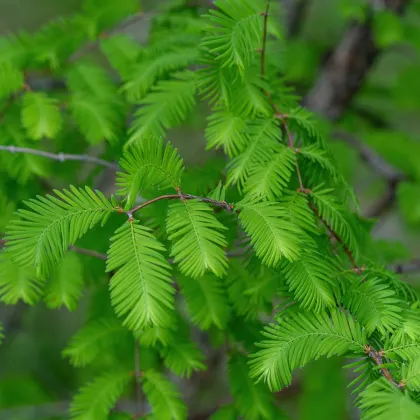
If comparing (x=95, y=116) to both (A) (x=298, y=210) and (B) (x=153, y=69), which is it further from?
(A) (x=298, y=210)

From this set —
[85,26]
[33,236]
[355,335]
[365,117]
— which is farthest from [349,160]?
[33,236]

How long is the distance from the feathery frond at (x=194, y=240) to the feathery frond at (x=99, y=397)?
15.5 inches

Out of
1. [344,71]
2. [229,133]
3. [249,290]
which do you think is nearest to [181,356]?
[249,290]

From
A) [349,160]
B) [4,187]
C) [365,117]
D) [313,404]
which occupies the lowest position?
[313,404]

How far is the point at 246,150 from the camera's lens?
0.94 m

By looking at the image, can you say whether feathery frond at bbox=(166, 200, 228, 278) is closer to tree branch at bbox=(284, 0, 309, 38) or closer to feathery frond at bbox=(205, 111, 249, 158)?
feathery frond at bbox=(205, 111, 249, 158)

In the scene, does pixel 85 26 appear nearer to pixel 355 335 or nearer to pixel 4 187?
pixel 4 187

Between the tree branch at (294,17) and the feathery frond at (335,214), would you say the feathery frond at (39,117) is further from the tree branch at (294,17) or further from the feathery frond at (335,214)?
the tree branch at (294,17)

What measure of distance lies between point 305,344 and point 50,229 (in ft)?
1.31

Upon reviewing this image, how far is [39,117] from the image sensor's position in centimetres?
112

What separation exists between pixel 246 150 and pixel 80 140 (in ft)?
2.05

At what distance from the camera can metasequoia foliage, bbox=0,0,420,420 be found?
74 cm

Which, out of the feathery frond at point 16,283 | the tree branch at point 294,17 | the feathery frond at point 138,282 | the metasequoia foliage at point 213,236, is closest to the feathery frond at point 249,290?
the metasequoia foliage at point 213,236

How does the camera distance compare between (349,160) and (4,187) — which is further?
(349,160)
